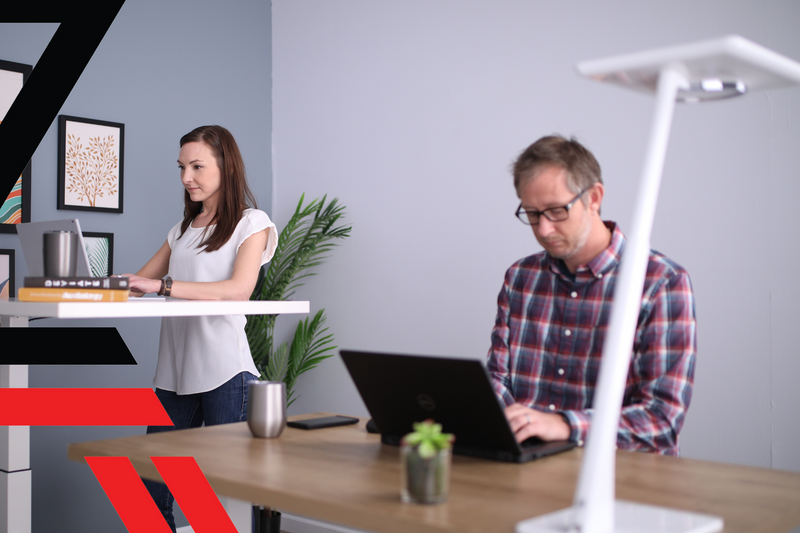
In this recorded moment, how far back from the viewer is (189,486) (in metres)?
1.32

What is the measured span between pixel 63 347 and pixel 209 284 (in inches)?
41.6

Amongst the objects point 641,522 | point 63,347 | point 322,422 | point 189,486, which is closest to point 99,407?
point 63,347

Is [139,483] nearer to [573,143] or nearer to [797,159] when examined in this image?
[573,143]

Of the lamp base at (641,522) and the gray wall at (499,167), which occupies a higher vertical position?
the gray wall at (499,167)

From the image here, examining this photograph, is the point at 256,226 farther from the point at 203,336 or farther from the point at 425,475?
the point at 425,475

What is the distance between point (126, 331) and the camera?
3.72 metres

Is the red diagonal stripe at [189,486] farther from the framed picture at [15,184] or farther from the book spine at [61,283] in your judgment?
the framed picture at [15,184]

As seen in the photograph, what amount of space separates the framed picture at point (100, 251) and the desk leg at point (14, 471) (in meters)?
1.37

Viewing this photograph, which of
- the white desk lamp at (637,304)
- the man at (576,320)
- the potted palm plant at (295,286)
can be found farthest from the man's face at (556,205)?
the potted palm plant at (295,286)

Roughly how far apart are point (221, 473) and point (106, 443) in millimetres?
367

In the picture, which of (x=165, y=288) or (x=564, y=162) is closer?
(x=564, y=162)

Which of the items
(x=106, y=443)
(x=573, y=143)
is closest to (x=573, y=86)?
(x=573, y=143)

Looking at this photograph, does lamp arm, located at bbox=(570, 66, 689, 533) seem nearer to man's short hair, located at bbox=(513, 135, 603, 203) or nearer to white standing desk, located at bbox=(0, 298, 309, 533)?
man's short hair, located at bbox=(513, 135, 603, 203)

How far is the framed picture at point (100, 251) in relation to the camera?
11.7 ft
